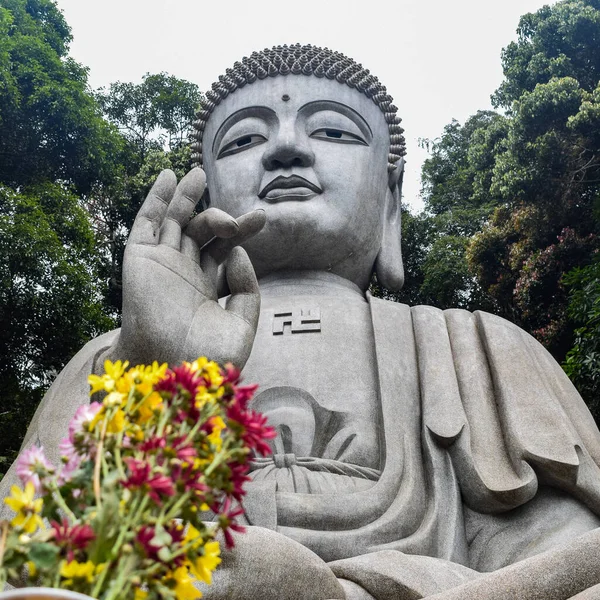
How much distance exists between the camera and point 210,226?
4723mm

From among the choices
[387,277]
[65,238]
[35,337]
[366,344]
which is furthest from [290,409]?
[65,238]

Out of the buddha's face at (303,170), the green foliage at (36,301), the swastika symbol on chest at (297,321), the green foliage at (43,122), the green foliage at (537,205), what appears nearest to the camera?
the swastika symbol on chest at (297,321)

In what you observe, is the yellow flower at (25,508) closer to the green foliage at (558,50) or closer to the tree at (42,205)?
the tree at (42,205)

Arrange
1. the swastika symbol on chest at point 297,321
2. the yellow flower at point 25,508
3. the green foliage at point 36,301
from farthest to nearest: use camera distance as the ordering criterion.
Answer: the green foliage at point 36,301 → the swastika symbol on chest at point 297,321 → the yellow flower at point 25,508

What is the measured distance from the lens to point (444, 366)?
5.34 m

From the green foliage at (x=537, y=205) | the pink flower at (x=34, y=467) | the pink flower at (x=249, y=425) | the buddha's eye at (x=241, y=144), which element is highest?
the green foliage at (x=537, y=205)

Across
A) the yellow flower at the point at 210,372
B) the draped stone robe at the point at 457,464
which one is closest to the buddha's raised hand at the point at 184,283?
the draped stone robe at the point at 457,464

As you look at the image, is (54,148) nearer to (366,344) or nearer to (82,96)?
(82,96)

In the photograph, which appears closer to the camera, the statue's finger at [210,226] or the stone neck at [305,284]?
the statue's finger at [210,226]

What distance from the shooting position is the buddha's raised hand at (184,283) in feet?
14.2

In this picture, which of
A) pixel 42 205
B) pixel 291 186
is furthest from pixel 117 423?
pixel 42 205

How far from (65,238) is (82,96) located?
95.8 inches

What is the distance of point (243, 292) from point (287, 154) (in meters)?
1.63

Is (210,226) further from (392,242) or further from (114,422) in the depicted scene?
(114,422)
